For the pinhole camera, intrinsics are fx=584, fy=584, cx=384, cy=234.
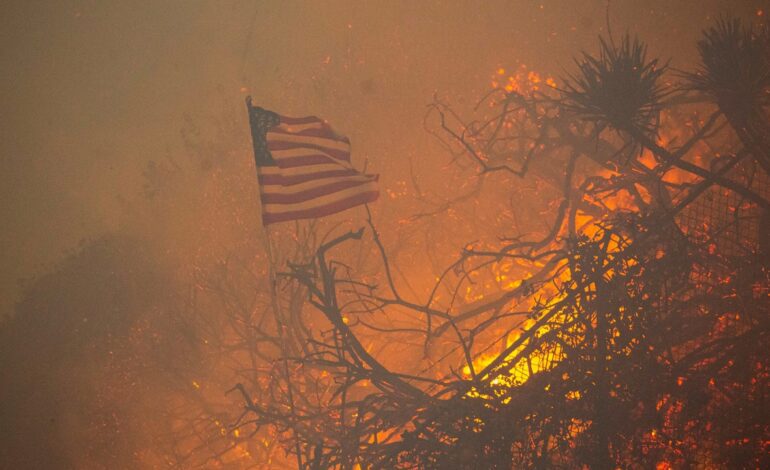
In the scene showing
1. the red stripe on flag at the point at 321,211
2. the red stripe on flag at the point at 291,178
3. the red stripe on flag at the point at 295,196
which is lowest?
the red stripe on flag at the point at 321,211

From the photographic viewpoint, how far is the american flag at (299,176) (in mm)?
7434

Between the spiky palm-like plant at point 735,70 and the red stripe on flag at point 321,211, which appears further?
the red stripe on flag at point 321,211

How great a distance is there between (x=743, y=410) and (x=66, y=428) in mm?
26559

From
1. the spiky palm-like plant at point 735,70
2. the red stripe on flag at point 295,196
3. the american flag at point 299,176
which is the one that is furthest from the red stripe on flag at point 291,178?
the spiky palm-like plant at point 735,70

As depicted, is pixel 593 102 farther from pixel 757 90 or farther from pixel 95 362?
pixel 95 362

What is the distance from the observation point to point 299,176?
7.50 metres

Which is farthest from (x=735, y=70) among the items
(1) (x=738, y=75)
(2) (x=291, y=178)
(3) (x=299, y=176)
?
(2) (x=291, y=178)

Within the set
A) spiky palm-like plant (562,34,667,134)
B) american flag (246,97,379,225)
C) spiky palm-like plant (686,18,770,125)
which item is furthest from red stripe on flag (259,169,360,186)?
spiky palm-like plant (686,18,770,125)

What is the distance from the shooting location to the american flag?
24.4ft

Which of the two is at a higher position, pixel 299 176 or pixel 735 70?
pixel 299 176

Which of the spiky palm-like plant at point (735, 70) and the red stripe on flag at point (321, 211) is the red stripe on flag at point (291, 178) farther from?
the spiky palm-like plant at point (735, 70)

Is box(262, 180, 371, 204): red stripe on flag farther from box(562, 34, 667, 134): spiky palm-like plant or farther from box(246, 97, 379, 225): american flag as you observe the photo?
box(562, 34, 667, 134): spiky palm-like plant

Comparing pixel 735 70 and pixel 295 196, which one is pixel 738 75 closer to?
pixel 735 70

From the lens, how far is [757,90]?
21.5 feet
